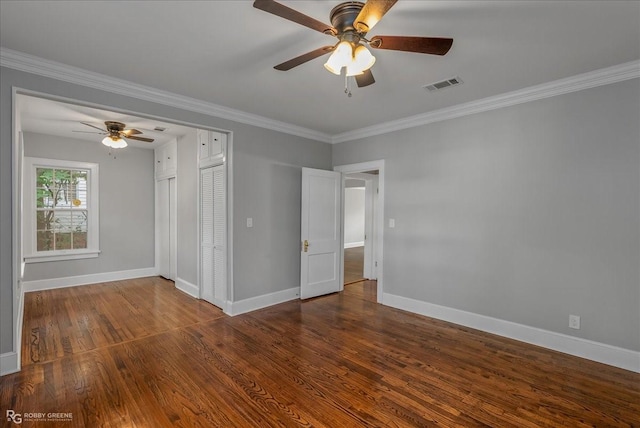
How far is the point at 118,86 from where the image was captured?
3.11 meters

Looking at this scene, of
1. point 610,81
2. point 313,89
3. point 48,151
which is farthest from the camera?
point 48,151

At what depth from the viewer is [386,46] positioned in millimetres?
2021

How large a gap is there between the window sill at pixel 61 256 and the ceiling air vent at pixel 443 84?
254 inches

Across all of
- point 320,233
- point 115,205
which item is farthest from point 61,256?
point 320,233

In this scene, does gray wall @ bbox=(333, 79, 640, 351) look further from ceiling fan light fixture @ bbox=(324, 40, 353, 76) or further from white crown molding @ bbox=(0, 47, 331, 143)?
ceiling fan light fixture @ bbox=(324, 40, 353, 76)

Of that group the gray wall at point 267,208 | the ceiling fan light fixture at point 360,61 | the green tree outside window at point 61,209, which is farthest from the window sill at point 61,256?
the ceiling fan light fixture at point 360,61

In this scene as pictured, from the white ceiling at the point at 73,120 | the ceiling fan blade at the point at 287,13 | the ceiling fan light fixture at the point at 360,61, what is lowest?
the ceiling fan light fixture at the point at 360,61

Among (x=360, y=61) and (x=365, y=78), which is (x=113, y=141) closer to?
(x=365, y=78)

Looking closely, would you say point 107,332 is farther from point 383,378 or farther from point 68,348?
point 383,378

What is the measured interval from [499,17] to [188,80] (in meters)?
2.81

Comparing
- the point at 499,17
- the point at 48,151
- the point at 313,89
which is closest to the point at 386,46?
the point at 499,17

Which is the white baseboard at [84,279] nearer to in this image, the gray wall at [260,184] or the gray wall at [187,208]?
the gray wall at [187,208]

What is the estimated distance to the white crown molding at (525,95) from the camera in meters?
2.77

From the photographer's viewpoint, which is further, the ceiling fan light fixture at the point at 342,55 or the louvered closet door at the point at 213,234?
the louvered closet door at the point at 213,234
